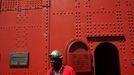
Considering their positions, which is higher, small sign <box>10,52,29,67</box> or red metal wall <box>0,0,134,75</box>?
red metal wall <box>0,0,134,75</box>

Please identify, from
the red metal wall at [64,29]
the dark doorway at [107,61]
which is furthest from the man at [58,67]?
the dark doorway at [107,61]

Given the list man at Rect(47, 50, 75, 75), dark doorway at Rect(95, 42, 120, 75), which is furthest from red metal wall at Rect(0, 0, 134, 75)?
man at Rect(47, 50, 75, 75)

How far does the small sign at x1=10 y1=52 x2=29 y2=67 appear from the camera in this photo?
5.29m

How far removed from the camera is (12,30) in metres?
5.60

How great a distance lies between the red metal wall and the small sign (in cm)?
9

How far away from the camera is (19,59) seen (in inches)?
210

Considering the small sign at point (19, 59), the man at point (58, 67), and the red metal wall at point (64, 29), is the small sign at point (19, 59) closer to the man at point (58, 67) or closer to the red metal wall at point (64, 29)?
the red metal wall at point (64, 29)

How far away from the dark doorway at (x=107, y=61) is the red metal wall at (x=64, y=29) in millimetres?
572

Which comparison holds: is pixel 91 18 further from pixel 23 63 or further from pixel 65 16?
pixel 23 63

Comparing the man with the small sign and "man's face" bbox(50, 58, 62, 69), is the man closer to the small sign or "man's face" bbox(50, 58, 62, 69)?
"man's face" bbox(50, 58, 62, 69)

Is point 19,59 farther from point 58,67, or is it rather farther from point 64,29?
point 58,67

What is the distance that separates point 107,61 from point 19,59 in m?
2.10

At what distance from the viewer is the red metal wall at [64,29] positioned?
5.19 metres

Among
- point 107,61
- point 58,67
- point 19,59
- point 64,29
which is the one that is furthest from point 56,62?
point 107,61
